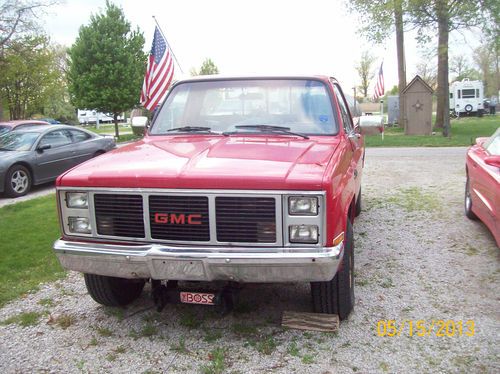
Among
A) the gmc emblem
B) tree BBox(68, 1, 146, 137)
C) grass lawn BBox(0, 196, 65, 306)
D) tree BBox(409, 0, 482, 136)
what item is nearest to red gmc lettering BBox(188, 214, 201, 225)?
the gmc emblem

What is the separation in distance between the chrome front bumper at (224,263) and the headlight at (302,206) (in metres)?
0.23

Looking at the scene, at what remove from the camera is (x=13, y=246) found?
5.87 meters

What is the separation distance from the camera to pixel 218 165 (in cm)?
323

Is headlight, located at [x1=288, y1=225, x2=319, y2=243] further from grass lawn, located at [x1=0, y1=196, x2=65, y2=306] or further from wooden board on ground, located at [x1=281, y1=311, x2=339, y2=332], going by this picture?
grass lawn, located at [x1=0, y1=196, x2=65, y2=306]

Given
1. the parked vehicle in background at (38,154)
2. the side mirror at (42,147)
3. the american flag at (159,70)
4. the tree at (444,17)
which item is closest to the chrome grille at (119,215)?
the parked vehicle in background at (38,154)

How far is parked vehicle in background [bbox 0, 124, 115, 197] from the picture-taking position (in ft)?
31.6

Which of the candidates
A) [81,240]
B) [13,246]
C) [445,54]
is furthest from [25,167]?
[445,54]

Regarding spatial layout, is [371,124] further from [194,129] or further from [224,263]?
[224,263]

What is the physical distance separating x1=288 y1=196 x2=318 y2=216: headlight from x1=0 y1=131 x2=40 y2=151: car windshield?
8613 millimetres

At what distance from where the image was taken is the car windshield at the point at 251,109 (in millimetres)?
4246

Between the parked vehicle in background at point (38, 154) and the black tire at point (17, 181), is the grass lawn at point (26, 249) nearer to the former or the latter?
the black tire at point (17, 181)

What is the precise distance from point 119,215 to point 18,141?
8298 mm

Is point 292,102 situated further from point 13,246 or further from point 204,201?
point 13,246

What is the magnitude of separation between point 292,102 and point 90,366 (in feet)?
8.74
